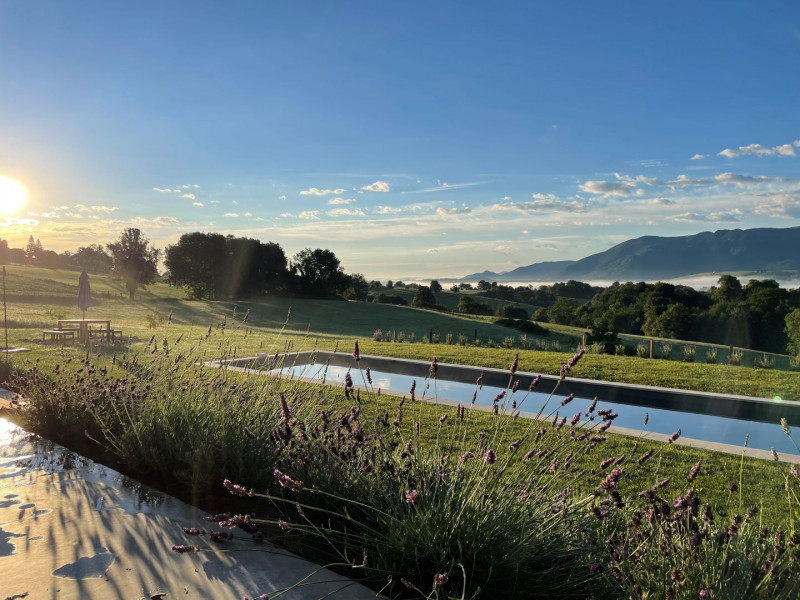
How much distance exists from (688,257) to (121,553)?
14577cm

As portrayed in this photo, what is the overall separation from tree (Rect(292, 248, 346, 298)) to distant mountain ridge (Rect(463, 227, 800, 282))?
69467 mm

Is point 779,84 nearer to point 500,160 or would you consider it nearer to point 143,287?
point 500,160

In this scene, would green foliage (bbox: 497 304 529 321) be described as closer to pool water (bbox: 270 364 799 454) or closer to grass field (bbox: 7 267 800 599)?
pool water (bbox: 270 364 799 454)

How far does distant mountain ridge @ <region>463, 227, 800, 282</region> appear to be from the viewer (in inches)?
4651

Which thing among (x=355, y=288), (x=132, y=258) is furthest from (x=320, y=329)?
(x=132, y=258)

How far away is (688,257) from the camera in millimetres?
130250

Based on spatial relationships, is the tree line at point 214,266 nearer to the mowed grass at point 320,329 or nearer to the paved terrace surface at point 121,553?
the mowed grass at point 320,329

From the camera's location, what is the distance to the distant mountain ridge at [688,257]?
118 metres

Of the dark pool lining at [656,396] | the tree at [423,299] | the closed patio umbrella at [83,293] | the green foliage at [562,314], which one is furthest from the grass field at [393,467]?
the green foliage at [562,314]

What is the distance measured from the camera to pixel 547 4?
6.36 metres

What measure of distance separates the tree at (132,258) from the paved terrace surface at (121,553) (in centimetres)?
4017

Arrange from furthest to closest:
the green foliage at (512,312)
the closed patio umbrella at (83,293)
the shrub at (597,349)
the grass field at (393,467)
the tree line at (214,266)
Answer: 1. the green foliage at (512,312)
2. the tree line at (214,266)
3. the shrub at (597,349)
4. the closed patio umbrella at (83,293)
5. the grass field at (393,467)

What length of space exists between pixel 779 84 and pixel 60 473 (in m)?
8.19

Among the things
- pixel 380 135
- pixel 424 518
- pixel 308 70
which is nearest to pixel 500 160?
pixel 380 135
